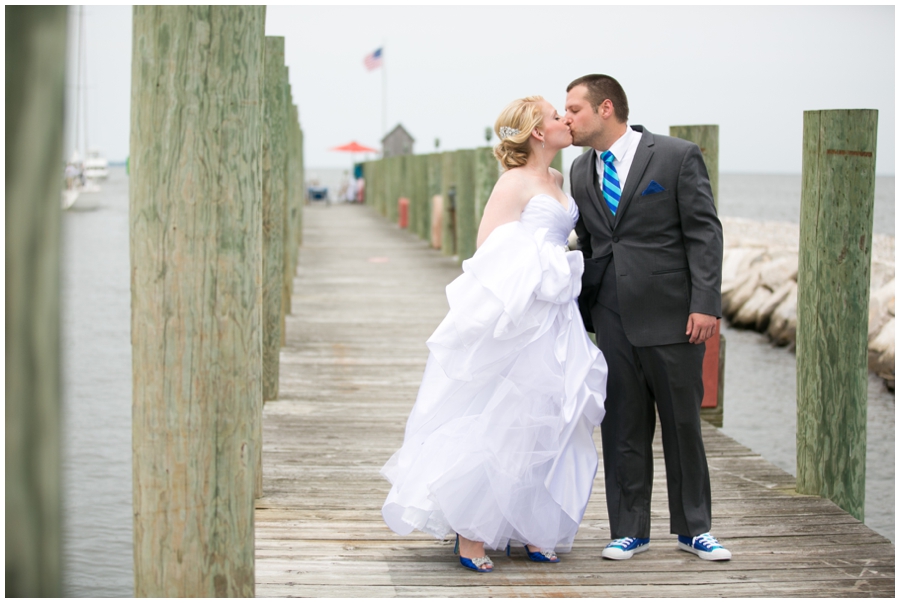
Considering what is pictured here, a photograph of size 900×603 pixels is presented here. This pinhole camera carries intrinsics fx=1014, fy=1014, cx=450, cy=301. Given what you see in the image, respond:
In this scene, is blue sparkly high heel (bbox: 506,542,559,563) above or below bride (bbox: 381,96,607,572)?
below

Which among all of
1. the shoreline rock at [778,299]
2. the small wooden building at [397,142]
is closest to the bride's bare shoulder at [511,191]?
the shoreline rock at [778,299]

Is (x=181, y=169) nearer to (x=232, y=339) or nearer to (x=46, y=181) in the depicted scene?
(x=232, y=339)

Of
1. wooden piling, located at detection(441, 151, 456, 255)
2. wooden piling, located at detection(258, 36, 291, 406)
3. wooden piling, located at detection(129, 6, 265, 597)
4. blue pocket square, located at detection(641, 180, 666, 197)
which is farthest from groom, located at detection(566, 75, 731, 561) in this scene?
wooden piling, located at detection(441, 151, 456, 255)

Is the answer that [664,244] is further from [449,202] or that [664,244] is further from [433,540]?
[449,202]

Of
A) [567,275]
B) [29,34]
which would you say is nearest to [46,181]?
[29,34]

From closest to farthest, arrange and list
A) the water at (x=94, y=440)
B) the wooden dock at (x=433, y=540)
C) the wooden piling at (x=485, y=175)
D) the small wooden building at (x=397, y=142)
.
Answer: the water at (x=94, y=440), the wooden dock at (x=433, y=540), the wooden piling at (x=485, y=175), the small wooden building at (x=397, y=142)

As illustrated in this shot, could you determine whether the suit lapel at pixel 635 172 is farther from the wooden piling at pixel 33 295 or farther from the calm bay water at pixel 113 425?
the wooden piling at pixel 33 295

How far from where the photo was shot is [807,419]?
4594 millimetres

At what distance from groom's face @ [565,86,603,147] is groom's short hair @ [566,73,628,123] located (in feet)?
0.06

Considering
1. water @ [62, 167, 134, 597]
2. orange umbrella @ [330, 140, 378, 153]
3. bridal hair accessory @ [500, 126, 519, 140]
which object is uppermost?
orange umbrella @ [330, 140, 378, 153]

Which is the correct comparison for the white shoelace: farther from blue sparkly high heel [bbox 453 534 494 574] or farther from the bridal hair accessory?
the bridal hair accessory

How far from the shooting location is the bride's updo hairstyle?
12.1ft

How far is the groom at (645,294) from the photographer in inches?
143

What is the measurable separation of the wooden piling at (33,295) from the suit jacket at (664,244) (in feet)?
7.98
